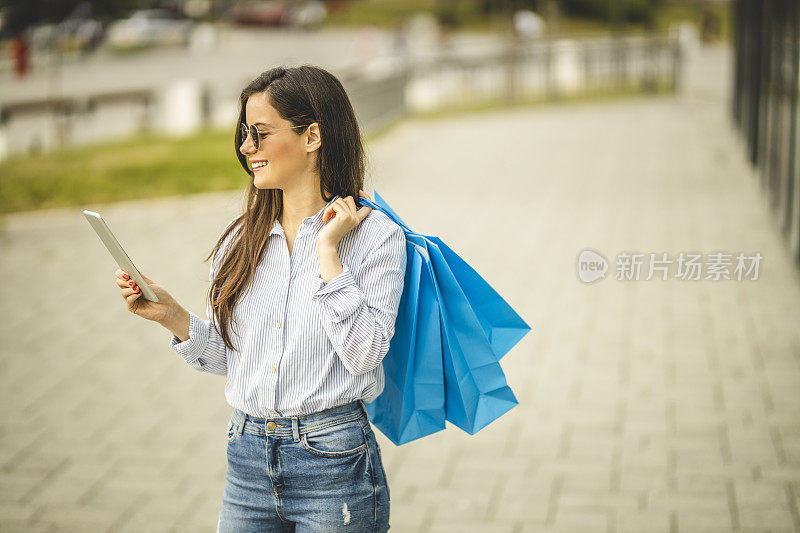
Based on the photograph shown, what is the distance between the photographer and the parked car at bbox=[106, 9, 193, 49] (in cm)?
3862

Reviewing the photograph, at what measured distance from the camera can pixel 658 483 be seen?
4172 mm

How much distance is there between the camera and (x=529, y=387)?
17.6 feet

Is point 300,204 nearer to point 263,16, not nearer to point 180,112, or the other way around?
point 180,112

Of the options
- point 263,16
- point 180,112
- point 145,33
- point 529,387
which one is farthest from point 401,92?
point 263,16

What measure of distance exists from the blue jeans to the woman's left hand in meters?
0.43

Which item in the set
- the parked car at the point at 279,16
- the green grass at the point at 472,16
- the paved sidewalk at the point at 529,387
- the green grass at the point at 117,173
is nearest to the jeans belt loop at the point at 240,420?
the paved sidewalk at the point at 529,387

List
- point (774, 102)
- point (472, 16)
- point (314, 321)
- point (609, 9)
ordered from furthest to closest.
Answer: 1. point (472, 16)
2. point (609, 9)
3. point (774, 102)
4. point (314, 321)

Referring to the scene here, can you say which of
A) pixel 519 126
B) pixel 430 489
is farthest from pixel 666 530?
pixel 519 126

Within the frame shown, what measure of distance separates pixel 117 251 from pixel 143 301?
0.67 feet

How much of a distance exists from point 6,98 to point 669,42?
56.2 ft

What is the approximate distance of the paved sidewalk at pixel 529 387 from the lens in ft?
13.5

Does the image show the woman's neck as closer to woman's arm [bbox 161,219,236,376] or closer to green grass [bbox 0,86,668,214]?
woman's arm [bbox 161,219,236,376]

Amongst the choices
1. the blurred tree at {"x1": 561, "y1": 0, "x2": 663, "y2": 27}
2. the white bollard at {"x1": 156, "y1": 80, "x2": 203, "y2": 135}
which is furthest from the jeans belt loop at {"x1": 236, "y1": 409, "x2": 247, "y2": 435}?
the blurred tree at {"x1": 561, "y1": 0, "x2": 663, "y2": 27}

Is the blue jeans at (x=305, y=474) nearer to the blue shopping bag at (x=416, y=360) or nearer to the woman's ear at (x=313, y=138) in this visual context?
the blue shopping bag at (x=416, y=360)
